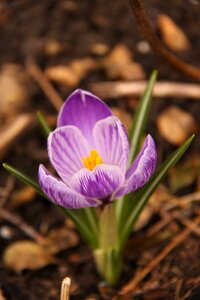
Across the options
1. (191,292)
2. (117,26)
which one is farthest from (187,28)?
(191,292)

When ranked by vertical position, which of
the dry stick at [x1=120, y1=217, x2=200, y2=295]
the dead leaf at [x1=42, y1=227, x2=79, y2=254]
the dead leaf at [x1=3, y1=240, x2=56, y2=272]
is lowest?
→ the dry stick at [x1=120, y1=217, x2=200, y2=295]

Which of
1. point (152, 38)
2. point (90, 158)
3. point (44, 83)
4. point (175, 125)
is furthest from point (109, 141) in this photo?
point (44, 83)

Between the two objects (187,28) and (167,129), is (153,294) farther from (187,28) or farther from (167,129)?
(187,28)

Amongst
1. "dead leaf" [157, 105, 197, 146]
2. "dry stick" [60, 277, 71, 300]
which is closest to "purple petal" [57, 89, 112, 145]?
"dry stick" [60, 277, 71, 300]

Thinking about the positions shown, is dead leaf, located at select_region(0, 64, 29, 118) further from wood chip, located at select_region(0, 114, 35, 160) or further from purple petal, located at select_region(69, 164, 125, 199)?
purple petal, located at select_region(69, 164, 125, 199)

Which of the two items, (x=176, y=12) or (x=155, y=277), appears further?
(x=176, y=12)

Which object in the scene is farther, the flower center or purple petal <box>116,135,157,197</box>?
the flower center
